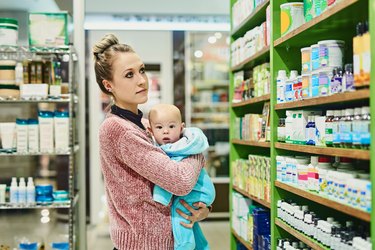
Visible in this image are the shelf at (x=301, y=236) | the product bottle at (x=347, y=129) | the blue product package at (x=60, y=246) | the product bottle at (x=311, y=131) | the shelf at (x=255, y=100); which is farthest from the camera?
the blue product package at (x=60, y=246)

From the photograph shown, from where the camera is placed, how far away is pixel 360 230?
2240 mm

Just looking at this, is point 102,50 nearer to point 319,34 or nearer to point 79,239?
point 319,34

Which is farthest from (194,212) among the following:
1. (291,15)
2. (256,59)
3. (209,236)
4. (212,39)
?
(212,39)

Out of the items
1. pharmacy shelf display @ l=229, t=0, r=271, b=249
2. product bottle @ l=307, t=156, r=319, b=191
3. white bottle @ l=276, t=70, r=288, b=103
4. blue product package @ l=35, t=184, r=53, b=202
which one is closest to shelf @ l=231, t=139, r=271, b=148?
pharmacy shelf display @ l=229, t=0, r=271, b=249

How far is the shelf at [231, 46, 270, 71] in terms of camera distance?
3539 mm

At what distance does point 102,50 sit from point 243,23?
203 cm

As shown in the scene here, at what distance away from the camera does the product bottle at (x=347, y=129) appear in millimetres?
2166

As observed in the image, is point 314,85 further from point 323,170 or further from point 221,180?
point 221,180

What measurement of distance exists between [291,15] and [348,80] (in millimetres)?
966

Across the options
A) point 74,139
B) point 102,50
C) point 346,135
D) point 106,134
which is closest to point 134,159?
point 106,134

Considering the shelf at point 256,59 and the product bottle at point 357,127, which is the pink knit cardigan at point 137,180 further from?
the shelf at point 256,59

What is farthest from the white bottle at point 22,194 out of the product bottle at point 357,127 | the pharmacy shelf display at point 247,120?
the product bottle at point 357,127

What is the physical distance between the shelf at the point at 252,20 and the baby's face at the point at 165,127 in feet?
4.40

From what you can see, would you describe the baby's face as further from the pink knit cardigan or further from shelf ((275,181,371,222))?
shelf ((275,181,371,222))
